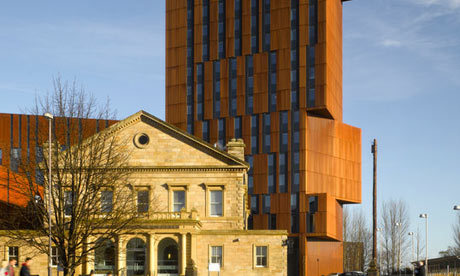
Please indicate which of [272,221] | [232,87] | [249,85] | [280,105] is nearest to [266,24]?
[249,85]

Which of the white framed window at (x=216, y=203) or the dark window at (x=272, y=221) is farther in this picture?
the dark window at (x=272, y=221)

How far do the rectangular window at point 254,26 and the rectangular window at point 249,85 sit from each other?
1913 mm

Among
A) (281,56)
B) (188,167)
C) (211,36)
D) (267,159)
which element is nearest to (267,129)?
(267,159)

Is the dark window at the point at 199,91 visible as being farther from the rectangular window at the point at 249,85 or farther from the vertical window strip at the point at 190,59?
the rectangular window at the point at 249,85

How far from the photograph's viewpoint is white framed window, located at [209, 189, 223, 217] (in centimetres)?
6188

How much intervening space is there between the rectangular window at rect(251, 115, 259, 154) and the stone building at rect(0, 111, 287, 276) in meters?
48.6

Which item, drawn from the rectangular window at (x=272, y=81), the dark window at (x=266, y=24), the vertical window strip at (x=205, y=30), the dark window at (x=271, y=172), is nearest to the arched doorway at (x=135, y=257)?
the dark window at (x=271, y=172)

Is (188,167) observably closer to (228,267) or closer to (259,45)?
(228,267)

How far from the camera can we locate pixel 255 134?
11381cm

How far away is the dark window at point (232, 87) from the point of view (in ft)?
381

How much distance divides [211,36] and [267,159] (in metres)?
23.0

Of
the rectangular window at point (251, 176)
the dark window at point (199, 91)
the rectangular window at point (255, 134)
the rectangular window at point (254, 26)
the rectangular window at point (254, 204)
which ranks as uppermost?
the rectangular window at point (254, 26)

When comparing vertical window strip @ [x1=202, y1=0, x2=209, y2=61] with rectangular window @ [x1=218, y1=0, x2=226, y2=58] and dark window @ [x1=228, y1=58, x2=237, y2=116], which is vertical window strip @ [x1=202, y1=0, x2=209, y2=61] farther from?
dark window @ [x1=228, y1=58, x2=237, y2=116]

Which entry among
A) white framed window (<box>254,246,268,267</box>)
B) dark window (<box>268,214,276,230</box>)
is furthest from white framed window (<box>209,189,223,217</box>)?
dark window (<box>268,214,276,230</box>)
